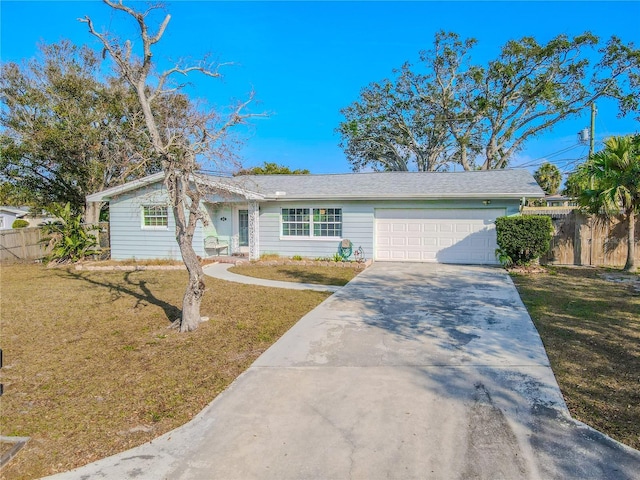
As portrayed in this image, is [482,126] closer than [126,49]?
No

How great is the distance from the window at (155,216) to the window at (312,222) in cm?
490

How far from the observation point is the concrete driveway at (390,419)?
10.1ft

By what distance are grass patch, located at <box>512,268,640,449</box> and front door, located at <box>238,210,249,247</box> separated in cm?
1055

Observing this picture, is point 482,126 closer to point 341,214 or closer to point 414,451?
point 341,214

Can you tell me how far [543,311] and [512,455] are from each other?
5.12m

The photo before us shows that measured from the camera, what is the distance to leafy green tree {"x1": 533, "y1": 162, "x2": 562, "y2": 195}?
101 ft

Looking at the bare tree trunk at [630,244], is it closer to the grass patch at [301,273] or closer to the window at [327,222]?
the grass patch at [301,273]

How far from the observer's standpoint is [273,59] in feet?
57.0

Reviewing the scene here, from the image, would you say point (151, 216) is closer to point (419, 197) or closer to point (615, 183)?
point (419, 197)

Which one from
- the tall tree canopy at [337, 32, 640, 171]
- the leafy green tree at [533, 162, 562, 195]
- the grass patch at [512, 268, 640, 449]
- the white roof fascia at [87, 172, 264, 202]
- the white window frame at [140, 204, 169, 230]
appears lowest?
the grass patch at [512, 268, 640, 449]

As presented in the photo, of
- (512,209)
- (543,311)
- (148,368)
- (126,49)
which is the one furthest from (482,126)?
(148,368)

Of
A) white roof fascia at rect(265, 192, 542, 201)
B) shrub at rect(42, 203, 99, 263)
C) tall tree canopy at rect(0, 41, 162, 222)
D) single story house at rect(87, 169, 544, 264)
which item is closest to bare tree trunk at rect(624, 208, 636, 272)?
single story house at rect(87, 169, 544, 264)

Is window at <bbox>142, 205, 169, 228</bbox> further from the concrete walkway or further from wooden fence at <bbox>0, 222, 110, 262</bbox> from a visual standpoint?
the concrete walkway

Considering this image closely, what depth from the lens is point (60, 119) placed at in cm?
1847
